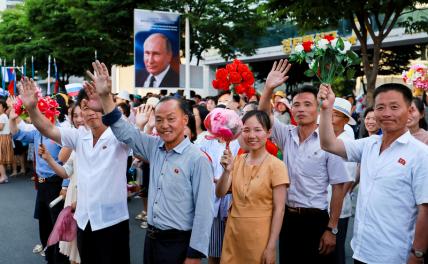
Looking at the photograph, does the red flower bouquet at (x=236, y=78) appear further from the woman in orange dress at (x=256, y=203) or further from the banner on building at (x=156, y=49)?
the banner on building at (x=156, y=49)

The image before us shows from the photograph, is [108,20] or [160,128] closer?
[160,128]

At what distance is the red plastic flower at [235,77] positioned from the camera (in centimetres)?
521

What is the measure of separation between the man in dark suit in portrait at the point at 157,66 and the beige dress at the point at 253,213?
8.77m

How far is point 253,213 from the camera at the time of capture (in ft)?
10.5

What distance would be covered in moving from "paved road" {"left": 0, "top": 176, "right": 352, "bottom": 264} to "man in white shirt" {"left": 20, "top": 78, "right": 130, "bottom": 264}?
199 centimetres

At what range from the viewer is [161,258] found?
2.84 meters

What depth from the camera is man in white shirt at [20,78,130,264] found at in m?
3.28

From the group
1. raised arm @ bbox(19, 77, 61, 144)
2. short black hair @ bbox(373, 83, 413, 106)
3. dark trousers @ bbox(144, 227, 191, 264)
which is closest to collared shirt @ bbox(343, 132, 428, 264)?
short black hair @ bbox(373, 83, 413, 106)

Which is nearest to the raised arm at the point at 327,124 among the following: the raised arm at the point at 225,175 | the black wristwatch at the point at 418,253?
the raised arm at the point at 225,175

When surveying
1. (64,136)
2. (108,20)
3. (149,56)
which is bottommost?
(64,136)

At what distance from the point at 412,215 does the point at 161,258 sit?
1.51 metres

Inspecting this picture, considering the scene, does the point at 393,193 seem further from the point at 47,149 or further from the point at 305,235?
the point at 47,149

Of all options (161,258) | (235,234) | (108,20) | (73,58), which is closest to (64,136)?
(161,258)

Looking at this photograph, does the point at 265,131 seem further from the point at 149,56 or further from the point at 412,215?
the point at 149,56
